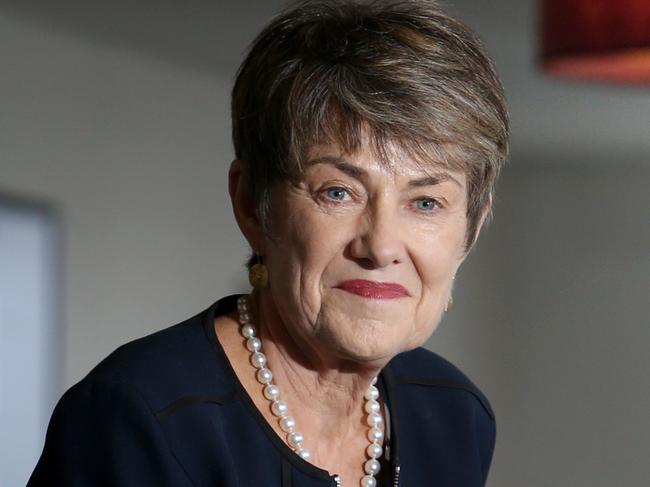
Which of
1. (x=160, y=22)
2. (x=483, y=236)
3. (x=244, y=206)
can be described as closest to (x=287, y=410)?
(x=244, y=206)

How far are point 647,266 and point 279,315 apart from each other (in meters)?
5.00

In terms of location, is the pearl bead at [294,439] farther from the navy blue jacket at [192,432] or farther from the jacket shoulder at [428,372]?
the jacket shoulder at [428,372]

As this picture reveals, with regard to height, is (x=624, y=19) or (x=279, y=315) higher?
(x=624, y=19)

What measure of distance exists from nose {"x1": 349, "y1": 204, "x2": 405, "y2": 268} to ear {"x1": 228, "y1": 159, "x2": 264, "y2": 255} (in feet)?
0.49

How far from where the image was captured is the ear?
1424mm

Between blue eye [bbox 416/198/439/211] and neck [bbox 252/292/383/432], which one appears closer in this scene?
blue eye [bbox 416/198/439/211]

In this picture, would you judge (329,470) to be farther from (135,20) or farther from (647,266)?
(647,266)

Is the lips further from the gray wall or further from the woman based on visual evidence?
the gray wall

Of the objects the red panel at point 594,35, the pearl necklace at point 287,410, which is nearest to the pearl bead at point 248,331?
the pearl necklace at point 287,410

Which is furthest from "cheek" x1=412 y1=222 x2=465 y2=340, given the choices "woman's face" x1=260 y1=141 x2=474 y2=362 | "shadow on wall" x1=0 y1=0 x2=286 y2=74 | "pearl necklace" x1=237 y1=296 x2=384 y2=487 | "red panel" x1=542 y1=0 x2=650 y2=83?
"shadow on wall" x1=0 y1=0 x2=286 y2=74

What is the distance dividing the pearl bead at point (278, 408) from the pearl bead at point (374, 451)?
0.47 feet

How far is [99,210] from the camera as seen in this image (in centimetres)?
521

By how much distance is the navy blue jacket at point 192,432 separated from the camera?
50.2 inches

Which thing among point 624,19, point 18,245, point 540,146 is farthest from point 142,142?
point 624,19
